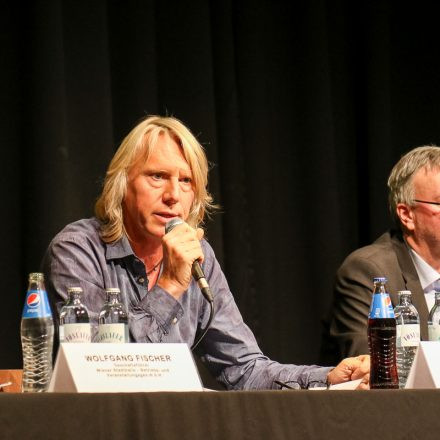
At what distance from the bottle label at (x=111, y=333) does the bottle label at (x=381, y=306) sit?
0.57 metres

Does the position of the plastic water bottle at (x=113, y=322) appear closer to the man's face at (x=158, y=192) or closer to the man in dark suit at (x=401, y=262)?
the man's face at (x=158, y=192)

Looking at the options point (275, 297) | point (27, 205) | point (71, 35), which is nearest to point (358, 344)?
point (275, 297)

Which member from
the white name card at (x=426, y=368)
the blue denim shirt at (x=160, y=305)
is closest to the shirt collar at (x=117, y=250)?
the blue denim shirt at (x=160, y=305)

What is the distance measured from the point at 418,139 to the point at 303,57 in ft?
2.31

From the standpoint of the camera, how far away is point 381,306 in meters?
2.09

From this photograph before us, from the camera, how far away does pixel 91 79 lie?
11.5 ft

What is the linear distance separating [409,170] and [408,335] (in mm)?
1423

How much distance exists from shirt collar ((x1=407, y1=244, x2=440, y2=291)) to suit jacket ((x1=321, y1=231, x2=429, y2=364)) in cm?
5

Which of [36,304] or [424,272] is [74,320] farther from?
[424,272]

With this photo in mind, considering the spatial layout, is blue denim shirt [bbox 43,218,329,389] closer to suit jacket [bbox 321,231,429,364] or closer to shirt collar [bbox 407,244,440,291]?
suit jacket [bbox 321,231,429,364]

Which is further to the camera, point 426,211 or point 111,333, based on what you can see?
point 426,211

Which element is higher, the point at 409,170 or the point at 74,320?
the point at 409,170

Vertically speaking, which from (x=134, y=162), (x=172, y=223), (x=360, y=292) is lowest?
(x=360, y=292)

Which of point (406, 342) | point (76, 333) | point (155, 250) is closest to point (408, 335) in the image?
point (406, 342)
